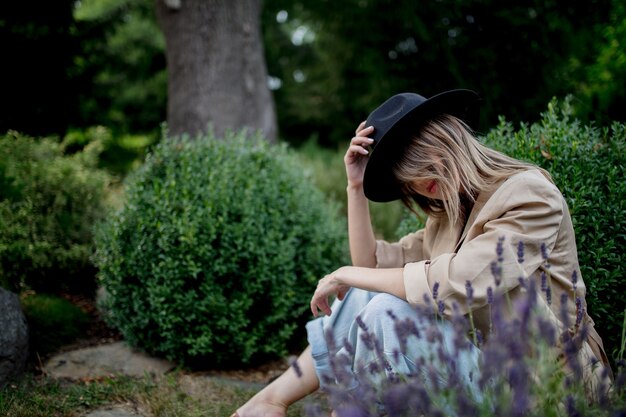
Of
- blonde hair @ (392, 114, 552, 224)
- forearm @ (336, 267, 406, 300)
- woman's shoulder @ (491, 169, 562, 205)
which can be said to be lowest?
forearm @ (336, 267, 406, 300)

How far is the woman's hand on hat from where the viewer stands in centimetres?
253

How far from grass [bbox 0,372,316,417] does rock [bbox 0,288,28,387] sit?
76 mm

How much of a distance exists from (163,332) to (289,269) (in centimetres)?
86

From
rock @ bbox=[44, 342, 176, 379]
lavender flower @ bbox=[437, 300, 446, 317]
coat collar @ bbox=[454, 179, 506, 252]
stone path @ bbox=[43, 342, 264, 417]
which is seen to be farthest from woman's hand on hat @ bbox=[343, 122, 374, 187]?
rock @ bbox=[44, 342, 176, 379]

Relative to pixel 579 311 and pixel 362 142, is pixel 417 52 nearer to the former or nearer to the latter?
pixel 362 142

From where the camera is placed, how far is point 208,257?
3316 mm

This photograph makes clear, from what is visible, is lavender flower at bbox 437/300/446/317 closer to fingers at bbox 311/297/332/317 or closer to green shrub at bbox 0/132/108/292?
fingers at bbox 311/297/332/317

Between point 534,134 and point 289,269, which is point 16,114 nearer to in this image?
point 289,269

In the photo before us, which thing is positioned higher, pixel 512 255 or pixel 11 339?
pixel 512 255

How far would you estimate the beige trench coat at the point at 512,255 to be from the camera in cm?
202

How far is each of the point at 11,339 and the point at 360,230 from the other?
198 cm

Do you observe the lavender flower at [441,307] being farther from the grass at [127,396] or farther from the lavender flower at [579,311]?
the grass at [127,396]

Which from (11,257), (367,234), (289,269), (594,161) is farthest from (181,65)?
(594,161)

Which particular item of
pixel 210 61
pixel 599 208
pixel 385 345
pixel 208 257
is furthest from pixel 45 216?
pixel 599 208
